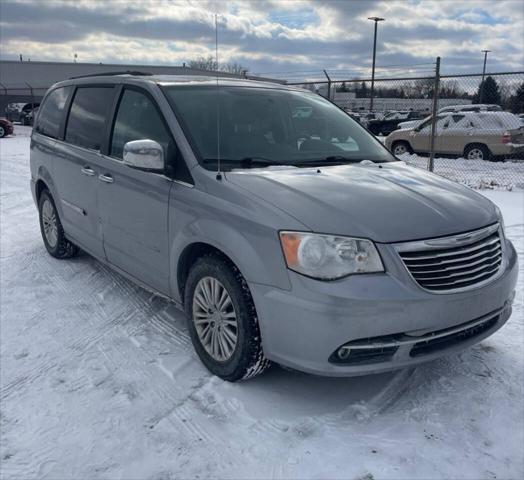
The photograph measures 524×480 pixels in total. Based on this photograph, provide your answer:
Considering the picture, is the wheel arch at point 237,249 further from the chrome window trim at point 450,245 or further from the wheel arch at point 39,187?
the wheel arch at point 39,187

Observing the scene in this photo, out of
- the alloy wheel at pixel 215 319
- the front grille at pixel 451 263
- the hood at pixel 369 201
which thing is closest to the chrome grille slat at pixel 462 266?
the front grille at pixel 451 263

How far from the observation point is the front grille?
2783 millimetres

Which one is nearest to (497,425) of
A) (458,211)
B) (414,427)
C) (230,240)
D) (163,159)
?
(414,427)

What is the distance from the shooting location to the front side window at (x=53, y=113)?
214 inches

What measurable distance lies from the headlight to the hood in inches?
1.9

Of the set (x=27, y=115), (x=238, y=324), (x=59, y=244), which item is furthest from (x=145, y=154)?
(x=27, y=115)

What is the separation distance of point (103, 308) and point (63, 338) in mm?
576

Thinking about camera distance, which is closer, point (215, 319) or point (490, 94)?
point (215, 319)

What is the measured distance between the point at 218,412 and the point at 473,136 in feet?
46.1

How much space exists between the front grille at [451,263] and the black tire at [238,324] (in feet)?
2.86

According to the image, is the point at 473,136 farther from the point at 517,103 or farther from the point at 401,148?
the point at 517,103

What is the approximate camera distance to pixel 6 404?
308cm

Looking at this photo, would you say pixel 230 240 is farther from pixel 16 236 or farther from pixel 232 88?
pixel 16 236

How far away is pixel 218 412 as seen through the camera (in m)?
2.98
